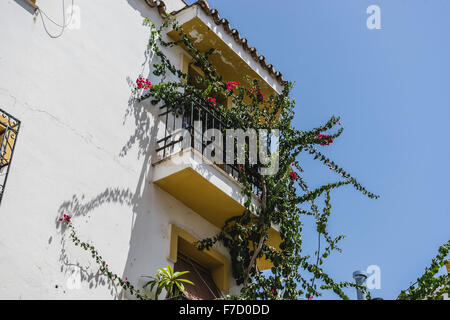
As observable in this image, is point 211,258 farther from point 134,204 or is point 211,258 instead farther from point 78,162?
point 78,162

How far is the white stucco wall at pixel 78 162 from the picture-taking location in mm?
6414

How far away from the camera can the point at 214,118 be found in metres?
9.00

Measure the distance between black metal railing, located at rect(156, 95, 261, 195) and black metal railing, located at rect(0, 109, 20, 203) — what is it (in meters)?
2.08

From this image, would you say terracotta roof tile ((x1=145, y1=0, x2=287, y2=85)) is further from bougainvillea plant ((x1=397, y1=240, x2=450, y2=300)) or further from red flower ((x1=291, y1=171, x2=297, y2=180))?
bougainvillea plant ((x1=397, y1=240, x2=450, y2=300))

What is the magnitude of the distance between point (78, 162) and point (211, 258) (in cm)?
218

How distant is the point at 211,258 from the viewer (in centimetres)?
847

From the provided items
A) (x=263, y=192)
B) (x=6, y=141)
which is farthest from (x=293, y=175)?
(x=6, y=141)

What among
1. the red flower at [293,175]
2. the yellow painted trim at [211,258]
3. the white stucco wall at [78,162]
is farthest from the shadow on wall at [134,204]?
the red flower at [293,175]

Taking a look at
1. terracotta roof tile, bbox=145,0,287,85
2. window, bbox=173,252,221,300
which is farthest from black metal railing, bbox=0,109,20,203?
terracotta roof tile, bbox=145,0,287,85

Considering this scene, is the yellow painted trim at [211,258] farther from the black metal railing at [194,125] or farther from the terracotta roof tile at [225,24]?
the terracotta roof tile at [225,24]

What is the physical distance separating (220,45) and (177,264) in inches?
126
